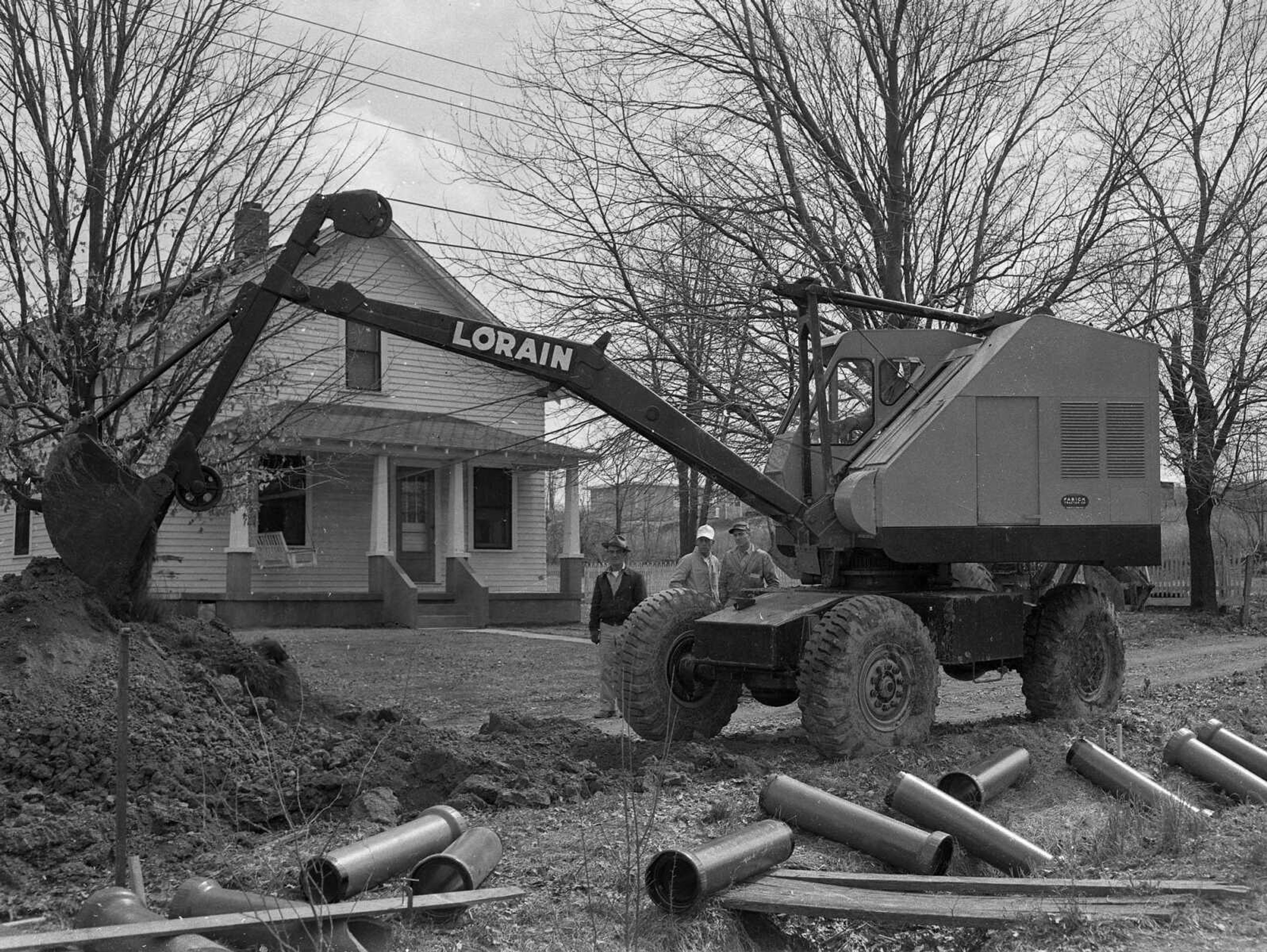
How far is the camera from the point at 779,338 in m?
14.8

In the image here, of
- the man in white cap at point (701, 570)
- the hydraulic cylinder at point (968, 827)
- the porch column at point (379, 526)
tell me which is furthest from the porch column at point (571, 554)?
the hydraulic cylinder at point (968, 827)

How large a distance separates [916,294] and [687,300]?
289 centimetres

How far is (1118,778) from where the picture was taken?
755cm

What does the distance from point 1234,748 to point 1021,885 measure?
3.62 m

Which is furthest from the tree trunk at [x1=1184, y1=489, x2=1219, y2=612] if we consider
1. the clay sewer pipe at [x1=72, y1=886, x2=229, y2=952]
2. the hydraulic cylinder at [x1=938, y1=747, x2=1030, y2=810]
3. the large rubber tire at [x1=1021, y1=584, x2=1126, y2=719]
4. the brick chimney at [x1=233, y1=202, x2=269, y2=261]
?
the clay sewer pipe at [x1=72, y1=886, x2=229, y2=952]

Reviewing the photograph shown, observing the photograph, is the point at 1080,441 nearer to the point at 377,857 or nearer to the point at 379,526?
the point at 377,857

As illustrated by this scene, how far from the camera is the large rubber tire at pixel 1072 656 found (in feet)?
33.5

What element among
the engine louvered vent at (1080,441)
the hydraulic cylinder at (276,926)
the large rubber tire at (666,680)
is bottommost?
the hydraulic cylinder at (276,926)

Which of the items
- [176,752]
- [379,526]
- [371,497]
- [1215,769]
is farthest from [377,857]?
[371,497]

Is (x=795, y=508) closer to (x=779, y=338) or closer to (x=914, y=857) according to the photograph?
(x=914, y=857)

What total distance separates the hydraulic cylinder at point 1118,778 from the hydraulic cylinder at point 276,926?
430 cm

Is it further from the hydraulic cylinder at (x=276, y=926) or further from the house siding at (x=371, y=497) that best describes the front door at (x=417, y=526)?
the hydraulic cylinder at (x=276, y=926)

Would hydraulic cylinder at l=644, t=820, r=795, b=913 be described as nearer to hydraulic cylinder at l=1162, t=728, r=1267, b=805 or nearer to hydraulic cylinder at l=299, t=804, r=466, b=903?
hydraulic cylinder at l=299, t=804, r=466, b=903

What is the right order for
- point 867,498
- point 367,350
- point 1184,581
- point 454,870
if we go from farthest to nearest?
point 1184,581, point 367,350, point 867,498, point 454,870
